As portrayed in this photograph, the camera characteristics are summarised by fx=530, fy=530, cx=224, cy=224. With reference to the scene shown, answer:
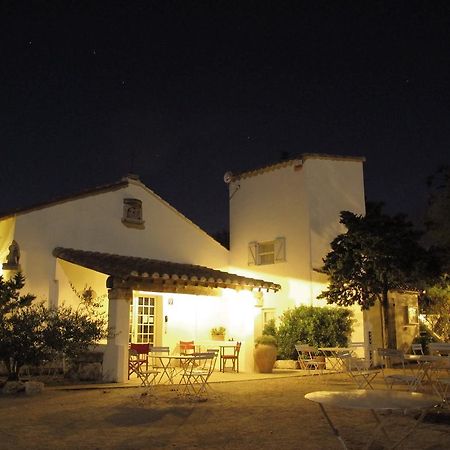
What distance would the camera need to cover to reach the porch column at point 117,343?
10.8 m

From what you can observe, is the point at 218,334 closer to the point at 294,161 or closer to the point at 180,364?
the point at 180,364

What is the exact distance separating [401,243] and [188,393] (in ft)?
25.1

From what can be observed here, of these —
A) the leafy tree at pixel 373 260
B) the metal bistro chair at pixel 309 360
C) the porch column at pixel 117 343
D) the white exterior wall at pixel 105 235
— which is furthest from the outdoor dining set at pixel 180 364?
the leafy tree at pixel 373 260

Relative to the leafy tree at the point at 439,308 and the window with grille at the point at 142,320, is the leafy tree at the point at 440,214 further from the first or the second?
the window with grille at the point at 142,320

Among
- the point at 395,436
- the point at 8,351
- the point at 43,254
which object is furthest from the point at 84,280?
the point at 395,436

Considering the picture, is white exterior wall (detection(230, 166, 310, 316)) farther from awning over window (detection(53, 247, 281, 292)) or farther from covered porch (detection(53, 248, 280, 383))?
awning over window (detection(53, 247, 281, 292))

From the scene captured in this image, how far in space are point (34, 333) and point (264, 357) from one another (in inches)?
232

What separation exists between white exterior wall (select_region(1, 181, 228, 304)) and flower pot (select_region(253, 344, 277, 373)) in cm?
397

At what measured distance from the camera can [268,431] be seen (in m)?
6.03

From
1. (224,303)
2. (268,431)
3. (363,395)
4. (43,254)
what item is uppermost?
(43,254)

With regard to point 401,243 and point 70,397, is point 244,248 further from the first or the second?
point 70,397

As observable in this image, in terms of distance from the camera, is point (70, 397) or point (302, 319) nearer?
point (70, 397)

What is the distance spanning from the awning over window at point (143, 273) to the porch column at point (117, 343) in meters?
0.46

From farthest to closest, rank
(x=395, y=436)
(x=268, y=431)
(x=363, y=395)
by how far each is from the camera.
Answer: (x=268, y=431) → (x=395, y=436) → (x=363, y=395)
